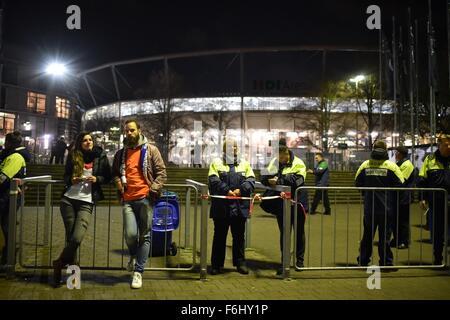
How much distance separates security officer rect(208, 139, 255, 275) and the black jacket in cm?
147

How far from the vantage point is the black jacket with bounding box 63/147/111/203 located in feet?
19.0

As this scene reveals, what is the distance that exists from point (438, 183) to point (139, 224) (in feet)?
15.8

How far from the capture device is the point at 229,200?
21.0 feet

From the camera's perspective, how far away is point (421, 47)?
91.5 ft

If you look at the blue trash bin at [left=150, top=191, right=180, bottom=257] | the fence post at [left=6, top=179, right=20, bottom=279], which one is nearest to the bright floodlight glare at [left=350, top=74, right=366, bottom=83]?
the blue trash bin at [left=150, top=191, right=180, bottom=257]

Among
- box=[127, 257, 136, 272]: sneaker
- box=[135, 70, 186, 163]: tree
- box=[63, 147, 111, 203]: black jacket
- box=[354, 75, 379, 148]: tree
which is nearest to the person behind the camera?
box=[63, 147, 111, 203]: black jacket

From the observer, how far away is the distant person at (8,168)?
657 cm

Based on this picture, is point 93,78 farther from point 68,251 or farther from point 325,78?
point 68,251

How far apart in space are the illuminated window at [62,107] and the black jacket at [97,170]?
57.5 m

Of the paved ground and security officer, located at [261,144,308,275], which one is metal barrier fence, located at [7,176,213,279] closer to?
the paved ground

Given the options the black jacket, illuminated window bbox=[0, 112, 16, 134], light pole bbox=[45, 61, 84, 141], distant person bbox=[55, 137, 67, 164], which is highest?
light pole bbox=[45, 61, 84, 141]

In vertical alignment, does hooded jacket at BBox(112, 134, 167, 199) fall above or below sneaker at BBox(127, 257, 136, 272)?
above

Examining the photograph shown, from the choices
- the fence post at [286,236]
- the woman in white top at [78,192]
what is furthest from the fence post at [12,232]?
the fence post at [286,236]
